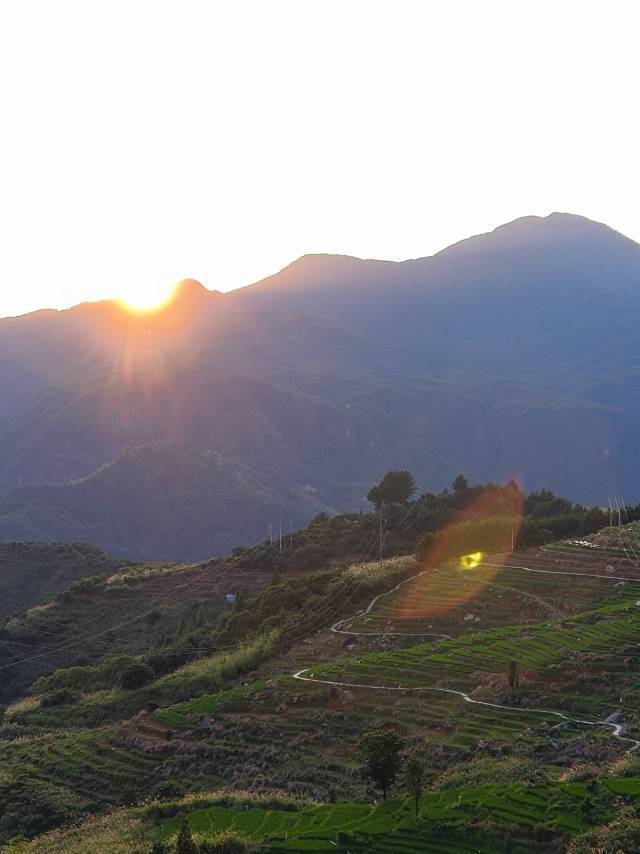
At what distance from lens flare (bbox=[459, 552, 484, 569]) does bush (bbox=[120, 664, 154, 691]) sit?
61.0 feet

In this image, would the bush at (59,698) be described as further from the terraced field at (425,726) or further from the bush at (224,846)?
the bush at (224,846)

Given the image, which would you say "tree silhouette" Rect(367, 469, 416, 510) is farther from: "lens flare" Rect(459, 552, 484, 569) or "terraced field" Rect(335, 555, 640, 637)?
"terraced field" Rect(335, 555, 640, 637)

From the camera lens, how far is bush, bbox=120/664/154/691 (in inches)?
1710

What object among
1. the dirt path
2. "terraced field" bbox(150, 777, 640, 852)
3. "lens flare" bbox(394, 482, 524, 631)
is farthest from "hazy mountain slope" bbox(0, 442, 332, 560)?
"terraced field" bbox(150, 777, 640, 852)

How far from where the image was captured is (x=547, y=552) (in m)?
47.3

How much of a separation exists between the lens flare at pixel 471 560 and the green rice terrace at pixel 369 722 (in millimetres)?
162

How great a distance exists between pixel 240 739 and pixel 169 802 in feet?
17.1

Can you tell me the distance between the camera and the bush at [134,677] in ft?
143

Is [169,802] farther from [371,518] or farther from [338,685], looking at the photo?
[371,518]

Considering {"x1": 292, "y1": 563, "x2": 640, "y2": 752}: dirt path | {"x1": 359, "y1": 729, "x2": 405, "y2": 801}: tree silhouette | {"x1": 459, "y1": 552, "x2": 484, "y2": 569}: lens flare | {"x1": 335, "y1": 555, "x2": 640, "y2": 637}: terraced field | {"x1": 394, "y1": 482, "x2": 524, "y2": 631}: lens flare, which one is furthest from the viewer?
{"x1": 459, "y1": 552, "x2": 484, "y2": 569}: lens flare

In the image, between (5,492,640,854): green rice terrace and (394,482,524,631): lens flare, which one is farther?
(394,482,524,631): lens flare

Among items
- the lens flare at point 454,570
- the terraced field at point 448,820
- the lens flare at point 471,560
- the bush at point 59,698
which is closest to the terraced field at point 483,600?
the lens flare at point 454,570

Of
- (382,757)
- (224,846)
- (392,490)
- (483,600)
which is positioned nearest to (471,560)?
(483,600)

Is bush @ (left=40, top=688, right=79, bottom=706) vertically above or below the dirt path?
below
